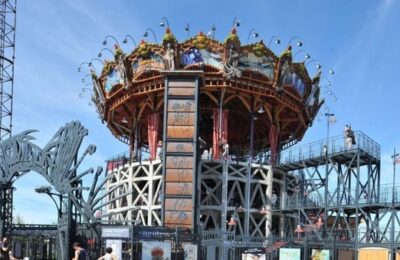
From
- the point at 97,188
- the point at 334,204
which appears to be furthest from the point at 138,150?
the point at 97,188

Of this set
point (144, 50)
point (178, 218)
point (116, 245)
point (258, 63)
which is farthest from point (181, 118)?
point (116, 245)

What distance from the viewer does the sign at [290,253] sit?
2945 centimetres

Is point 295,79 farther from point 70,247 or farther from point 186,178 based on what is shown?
point 70,247

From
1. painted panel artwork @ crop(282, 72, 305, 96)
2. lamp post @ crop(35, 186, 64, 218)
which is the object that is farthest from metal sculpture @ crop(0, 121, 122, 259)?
painted panel artwork @ crop(282, 72, 305, 96)

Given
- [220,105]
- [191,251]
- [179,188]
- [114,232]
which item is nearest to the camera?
[114,232]

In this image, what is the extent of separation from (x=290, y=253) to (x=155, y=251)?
334 inches

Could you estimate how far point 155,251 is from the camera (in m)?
24.1

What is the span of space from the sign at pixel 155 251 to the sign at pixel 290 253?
7881mm

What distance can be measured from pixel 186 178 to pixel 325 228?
11.8 metres

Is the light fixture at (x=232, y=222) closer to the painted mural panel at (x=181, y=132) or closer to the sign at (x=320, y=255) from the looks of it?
the painted mural panel at (x=181, y=132)

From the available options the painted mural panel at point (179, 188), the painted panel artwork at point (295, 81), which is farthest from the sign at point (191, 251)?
the painted panel artwork at point (295, 81)

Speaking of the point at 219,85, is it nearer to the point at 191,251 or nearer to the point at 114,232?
the point at 191,251

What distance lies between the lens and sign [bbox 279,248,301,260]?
29453 mm

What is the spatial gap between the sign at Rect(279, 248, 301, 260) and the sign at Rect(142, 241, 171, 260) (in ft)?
25.9
